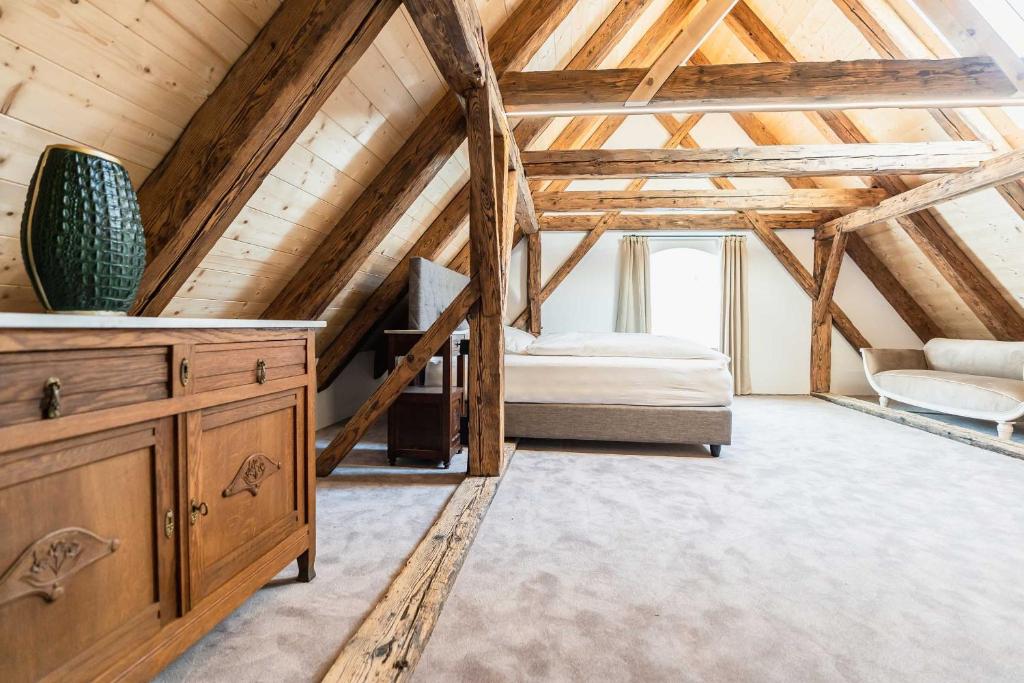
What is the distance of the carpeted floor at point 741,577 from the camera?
122 centimetres

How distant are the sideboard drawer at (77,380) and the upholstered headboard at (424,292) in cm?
219

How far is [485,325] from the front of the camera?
101 inches

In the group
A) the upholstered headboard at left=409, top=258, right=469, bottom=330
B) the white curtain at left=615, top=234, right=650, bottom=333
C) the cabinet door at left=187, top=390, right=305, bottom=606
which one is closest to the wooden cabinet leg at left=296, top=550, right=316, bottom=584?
the cabinet door at left=187, top=390, right=305, bottom=606

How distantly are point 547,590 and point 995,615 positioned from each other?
1.23 m

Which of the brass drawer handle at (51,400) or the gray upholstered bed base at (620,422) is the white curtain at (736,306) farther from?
the brass drawer handle at (51,400)

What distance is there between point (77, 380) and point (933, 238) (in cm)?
577

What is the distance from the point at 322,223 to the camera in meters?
2.60

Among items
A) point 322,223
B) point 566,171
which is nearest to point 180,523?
point 322,223

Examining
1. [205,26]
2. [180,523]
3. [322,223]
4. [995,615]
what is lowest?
[995,615]

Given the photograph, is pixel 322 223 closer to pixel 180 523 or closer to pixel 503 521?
pixel 503 521

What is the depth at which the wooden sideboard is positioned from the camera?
0.76 metres

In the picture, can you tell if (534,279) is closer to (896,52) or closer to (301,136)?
(896,52)

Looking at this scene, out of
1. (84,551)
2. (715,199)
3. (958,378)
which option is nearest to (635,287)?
(715,199)

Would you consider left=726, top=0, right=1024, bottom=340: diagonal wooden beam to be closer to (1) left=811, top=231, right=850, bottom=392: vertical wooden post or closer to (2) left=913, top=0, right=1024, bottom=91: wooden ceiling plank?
(1) left=811, top=231, right=850, bottom=392: vertical wooden post
